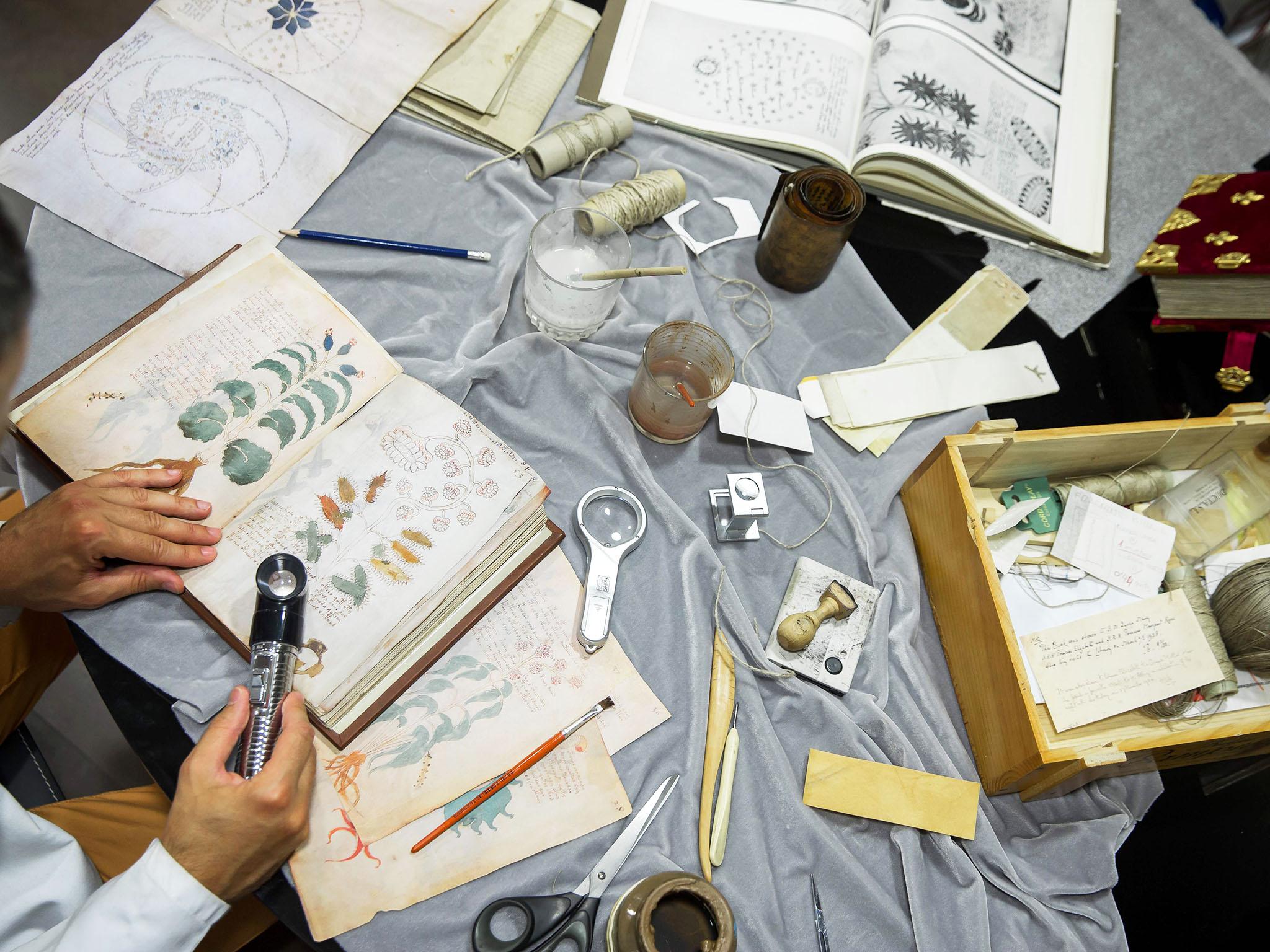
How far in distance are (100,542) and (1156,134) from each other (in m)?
1.91

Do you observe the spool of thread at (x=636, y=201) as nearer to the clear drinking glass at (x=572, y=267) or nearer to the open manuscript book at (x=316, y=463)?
the clear drinking glass at (x=572, y=267)

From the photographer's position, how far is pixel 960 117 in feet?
4.54

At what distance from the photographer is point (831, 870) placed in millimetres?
954

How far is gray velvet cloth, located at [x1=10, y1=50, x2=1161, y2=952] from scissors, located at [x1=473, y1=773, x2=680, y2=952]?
3 cm

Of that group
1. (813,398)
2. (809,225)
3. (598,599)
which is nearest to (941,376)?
(813,398)

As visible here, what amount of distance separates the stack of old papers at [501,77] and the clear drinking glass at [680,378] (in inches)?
18.2

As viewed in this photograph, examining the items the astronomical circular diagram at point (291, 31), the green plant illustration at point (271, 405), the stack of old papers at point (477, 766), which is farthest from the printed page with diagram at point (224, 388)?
the astronomical circular diagram at point (291, 31)

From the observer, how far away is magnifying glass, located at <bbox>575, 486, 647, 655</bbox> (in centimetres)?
97

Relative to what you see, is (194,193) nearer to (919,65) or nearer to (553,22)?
(553,22)

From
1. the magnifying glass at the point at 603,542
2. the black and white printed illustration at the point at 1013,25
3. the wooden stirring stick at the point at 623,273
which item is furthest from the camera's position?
the black and white printed illustration at the point at 1013,25

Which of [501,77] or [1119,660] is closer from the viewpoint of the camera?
[1119,660]

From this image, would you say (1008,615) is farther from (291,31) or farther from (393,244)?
(291,31)

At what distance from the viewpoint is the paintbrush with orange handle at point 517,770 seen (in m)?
0.87

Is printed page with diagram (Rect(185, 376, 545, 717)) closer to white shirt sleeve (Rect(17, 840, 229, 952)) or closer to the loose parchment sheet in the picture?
white shirt sleeve (Rect(17, 840, 229, 952))
